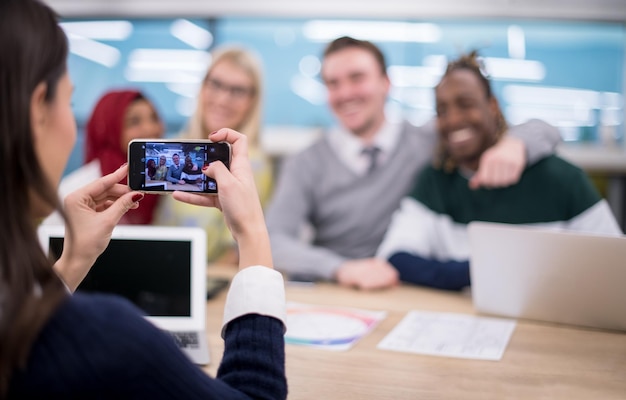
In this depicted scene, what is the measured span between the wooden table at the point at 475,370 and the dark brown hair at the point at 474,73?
35.2 inches

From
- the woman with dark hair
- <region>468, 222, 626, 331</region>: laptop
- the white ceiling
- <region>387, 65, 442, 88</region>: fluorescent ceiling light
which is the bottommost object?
<region>468, 222, 626, 331</region>: laptop

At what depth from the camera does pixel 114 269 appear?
148 cm

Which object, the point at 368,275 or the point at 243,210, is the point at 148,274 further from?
the point at 368,275

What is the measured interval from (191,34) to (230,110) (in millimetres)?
1758

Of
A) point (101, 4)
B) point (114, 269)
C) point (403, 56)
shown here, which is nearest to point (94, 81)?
point (101, 4)

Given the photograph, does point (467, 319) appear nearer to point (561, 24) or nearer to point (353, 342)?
point (353, 342)

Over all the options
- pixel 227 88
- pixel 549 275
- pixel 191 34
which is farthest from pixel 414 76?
pixel 549 275

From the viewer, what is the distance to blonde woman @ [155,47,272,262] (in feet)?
8.80

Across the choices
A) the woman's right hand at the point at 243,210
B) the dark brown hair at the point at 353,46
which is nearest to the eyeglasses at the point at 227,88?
the dark brown hair at the point at 353,46

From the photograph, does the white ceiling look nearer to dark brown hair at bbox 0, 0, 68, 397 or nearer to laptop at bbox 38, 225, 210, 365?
laptop at bbox 38, 225, 210, 365

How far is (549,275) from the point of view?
5.07 ft

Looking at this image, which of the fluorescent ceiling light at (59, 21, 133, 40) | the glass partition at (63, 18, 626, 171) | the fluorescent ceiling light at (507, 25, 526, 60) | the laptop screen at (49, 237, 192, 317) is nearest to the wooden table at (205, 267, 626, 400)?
the laptop screen at (49, 237, 192, 317)

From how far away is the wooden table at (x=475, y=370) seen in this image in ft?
3.83

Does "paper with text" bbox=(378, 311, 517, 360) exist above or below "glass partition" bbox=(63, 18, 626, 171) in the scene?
below
